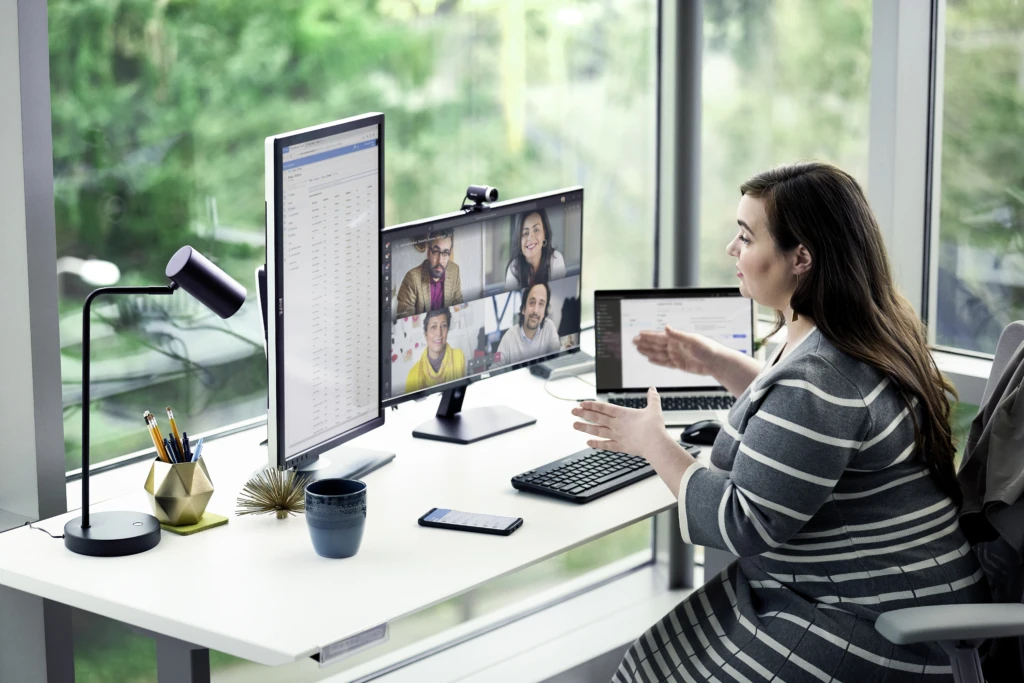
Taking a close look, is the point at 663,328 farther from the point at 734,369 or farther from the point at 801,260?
the point at 801,260

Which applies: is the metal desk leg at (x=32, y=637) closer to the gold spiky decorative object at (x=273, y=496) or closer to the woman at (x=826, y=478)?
the gold spiky decorative object at (x=273, y=496)

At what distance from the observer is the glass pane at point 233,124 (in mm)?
2111

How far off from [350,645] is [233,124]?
1262 mm

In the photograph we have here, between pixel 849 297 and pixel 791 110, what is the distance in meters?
1.49

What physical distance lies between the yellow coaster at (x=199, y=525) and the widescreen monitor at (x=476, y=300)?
41 centimetres

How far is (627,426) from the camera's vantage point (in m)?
1.84

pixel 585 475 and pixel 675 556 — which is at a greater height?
pixel 585 475

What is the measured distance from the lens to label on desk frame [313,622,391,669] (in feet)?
4.62

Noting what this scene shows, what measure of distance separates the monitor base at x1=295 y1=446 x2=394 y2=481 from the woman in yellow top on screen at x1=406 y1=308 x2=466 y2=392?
143 mm

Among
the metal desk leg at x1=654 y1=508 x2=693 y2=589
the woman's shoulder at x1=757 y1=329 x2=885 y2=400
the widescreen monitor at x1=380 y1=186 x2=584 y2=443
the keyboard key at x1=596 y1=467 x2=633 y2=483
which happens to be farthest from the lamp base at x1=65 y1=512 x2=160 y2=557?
the metal desk leg at x1=654 y1=508 x2=693 y2=589

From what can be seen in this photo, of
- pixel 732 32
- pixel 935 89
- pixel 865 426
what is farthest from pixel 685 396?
pixel 732 32

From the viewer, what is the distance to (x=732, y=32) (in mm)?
3162

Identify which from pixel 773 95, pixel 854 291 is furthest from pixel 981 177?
pixel 854 291

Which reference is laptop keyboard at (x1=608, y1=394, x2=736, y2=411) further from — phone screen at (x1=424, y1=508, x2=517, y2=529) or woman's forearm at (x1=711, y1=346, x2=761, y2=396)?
phone screen at (x1=424, y1=508, x2=517, y2=529)
